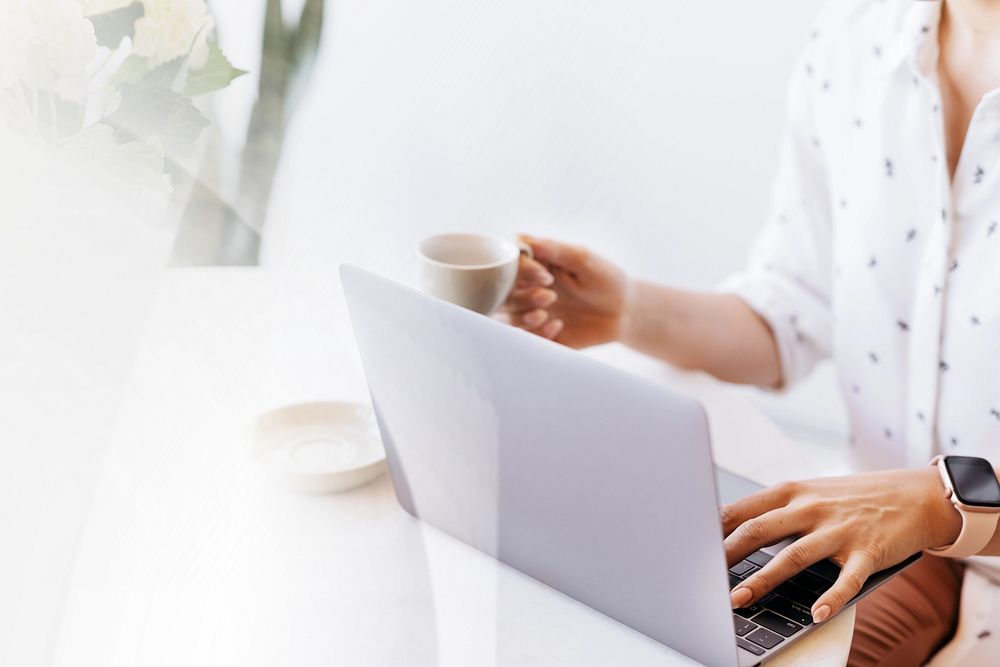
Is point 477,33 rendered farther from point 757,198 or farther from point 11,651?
point 11,651

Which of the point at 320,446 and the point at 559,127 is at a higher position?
the point at 559,127

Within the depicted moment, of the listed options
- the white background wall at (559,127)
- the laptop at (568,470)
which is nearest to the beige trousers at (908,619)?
the laptop at (568,470)

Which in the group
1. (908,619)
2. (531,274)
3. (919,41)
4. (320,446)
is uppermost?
(919,41)

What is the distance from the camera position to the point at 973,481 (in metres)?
0.75

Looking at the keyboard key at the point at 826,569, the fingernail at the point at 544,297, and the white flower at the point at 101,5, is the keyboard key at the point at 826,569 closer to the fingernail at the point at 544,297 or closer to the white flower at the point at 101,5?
the fingernail at the point at 544,297

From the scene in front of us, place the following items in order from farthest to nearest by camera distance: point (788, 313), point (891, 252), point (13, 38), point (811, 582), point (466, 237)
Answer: point (788, 313) < point (891, 252) < point (466, 237) < point (811, 582) < point (13, 38)

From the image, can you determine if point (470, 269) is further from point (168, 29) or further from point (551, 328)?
point (168, 29)

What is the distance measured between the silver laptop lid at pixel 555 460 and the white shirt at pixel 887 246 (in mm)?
491

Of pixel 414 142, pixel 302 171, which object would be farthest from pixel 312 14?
pixel 414 142

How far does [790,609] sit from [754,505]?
8 cm

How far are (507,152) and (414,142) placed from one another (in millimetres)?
335

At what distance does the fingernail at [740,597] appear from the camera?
61 centimetres

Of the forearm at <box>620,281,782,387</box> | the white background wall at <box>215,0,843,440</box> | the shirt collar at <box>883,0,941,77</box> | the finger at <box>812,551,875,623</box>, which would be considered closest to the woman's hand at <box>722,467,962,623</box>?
the finger at <box>812,551,875,623</box>

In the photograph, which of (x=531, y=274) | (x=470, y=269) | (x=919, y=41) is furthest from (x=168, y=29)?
(x=919, y=41)
